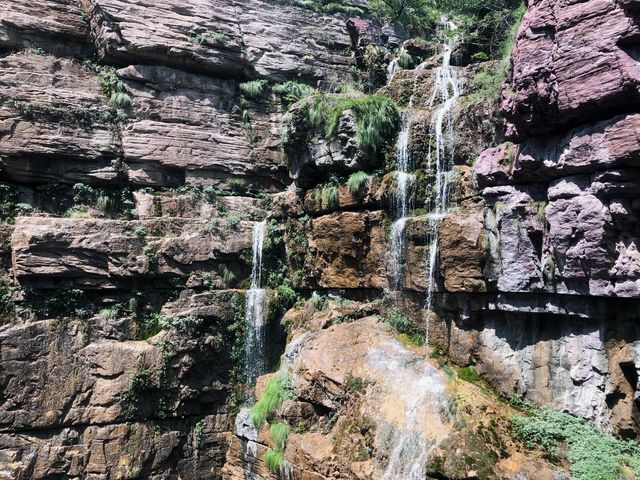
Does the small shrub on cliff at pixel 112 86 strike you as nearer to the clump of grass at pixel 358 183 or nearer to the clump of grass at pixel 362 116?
the clump of grass at pixel 362 116

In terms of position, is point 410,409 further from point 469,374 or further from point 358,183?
point 358,183

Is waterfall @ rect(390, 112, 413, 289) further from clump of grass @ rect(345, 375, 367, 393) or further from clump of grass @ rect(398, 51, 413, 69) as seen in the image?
clump of grass @ rect(398, 51, 413, 69)

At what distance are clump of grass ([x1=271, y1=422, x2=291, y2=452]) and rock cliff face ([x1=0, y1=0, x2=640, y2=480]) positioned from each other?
24 centimetres

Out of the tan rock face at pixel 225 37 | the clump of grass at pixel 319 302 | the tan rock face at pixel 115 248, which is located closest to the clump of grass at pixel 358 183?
the clump of grass at pixel 319 302

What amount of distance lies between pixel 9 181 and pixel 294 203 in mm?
7896

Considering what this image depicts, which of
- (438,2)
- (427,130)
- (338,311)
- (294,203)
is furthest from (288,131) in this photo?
(438,2)

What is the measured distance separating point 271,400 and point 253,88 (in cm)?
1124

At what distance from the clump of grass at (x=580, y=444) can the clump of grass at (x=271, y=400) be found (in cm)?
453

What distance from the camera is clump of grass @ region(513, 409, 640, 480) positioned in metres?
7.31

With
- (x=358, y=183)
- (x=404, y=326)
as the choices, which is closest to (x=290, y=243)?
(x=358, y=183)

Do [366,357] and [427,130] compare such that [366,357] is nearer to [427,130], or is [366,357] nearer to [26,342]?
[427,130]

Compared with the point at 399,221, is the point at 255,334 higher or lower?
lower

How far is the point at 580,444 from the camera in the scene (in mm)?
7801

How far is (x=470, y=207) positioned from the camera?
1044cm
